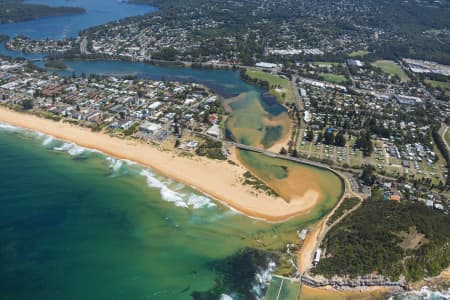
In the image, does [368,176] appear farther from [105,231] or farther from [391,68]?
[391,68]

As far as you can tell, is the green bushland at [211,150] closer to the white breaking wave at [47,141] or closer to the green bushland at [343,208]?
the green bushland at [343,208]

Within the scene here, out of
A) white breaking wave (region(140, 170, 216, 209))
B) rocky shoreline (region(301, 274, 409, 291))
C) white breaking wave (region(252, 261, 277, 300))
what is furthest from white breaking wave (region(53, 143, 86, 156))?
rocky shoreline (region(301, 274, 409, 291))

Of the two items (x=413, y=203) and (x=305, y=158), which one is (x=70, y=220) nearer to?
(x=305, y=158)

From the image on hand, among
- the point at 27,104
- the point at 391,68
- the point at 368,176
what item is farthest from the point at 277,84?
the point at 27,104

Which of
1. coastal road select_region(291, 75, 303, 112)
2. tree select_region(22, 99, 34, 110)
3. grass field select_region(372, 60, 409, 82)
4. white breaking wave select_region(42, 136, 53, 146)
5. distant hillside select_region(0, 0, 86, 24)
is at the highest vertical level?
distant hillside select_region(0, 0, 86, 24)

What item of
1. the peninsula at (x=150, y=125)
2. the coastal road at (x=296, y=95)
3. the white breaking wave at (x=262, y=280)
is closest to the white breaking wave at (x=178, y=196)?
the peninsula at (x=150, y=125)

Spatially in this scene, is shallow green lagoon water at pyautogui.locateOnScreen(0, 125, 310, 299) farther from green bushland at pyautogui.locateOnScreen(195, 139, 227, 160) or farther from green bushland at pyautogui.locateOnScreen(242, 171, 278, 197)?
green bushland at pyautogui.locateOnScreen(195, 139, 227, 160)
